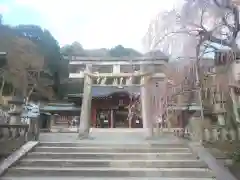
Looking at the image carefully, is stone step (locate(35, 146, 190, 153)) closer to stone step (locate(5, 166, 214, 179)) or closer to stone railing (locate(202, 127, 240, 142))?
stone railing (locate(202, 127, 240, 142))

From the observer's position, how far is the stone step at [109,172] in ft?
19.4

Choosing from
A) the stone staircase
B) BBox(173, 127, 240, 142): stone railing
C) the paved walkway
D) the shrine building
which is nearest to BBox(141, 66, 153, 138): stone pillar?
the paved walkway

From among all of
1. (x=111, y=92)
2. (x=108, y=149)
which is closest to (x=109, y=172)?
(x=108, y=149)

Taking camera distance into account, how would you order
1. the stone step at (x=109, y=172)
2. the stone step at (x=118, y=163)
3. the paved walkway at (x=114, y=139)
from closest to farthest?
the stone step at (x=109, y=172) → the stone step at (x=118, y=163) → the paved walkway at (x=114, y=139)

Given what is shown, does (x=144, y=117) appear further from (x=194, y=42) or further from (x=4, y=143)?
(x=4, y=143)

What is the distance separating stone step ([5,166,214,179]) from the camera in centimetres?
590

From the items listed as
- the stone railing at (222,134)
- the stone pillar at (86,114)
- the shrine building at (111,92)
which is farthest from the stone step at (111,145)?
the shrine building at (111,92)

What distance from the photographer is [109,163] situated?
6.43m

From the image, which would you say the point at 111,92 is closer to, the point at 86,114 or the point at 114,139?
the point at 86,114

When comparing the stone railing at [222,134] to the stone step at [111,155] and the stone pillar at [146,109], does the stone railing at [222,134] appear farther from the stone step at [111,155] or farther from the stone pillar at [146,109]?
the stone pillar at [146,109]

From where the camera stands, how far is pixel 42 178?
5.69 m

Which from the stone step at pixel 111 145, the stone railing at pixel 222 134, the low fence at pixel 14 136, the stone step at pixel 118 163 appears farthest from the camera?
the stone step at pixel 111 145

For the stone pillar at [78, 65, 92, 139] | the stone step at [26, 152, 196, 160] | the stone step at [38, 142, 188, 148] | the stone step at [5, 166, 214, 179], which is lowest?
the stone step at [5, 166, 214, 179]

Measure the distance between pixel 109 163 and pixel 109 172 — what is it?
47 cm
